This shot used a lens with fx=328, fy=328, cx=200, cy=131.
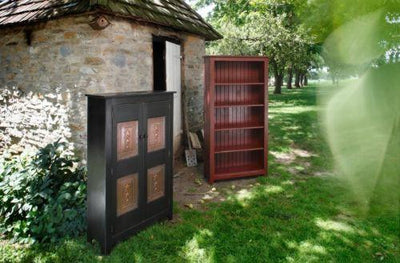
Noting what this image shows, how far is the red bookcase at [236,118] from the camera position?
249 inches

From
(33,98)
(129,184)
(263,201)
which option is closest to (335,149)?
(263,201)

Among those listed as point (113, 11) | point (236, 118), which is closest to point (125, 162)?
point (113, 11)

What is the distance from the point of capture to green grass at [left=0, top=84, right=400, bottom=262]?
12.3ft

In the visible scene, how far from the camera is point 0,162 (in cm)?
524

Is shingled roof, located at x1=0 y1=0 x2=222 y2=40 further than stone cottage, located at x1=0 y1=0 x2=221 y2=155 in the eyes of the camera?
No

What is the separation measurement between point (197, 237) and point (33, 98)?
4.60m

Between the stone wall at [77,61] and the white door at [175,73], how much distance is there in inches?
15.8

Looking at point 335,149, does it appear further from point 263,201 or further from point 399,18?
point 399,18

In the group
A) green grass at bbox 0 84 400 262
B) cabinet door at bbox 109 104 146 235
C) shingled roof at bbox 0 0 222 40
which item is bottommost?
green grass at bbox 0 84 400 262

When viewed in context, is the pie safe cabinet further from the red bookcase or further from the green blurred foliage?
the green blurred foliage

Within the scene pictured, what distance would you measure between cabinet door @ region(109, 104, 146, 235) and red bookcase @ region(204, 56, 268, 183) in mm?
2319

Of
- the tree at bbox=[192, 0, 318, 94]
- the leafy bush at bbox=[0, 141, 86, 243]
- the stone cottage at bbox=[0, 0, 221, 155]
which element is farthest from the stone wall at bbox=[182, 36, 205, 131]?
the tree at bbox=[192, 0, 318, 94]

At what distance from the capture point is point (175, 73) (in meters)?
7.41

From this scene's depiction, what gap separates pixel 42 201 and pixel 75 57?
2742mm
